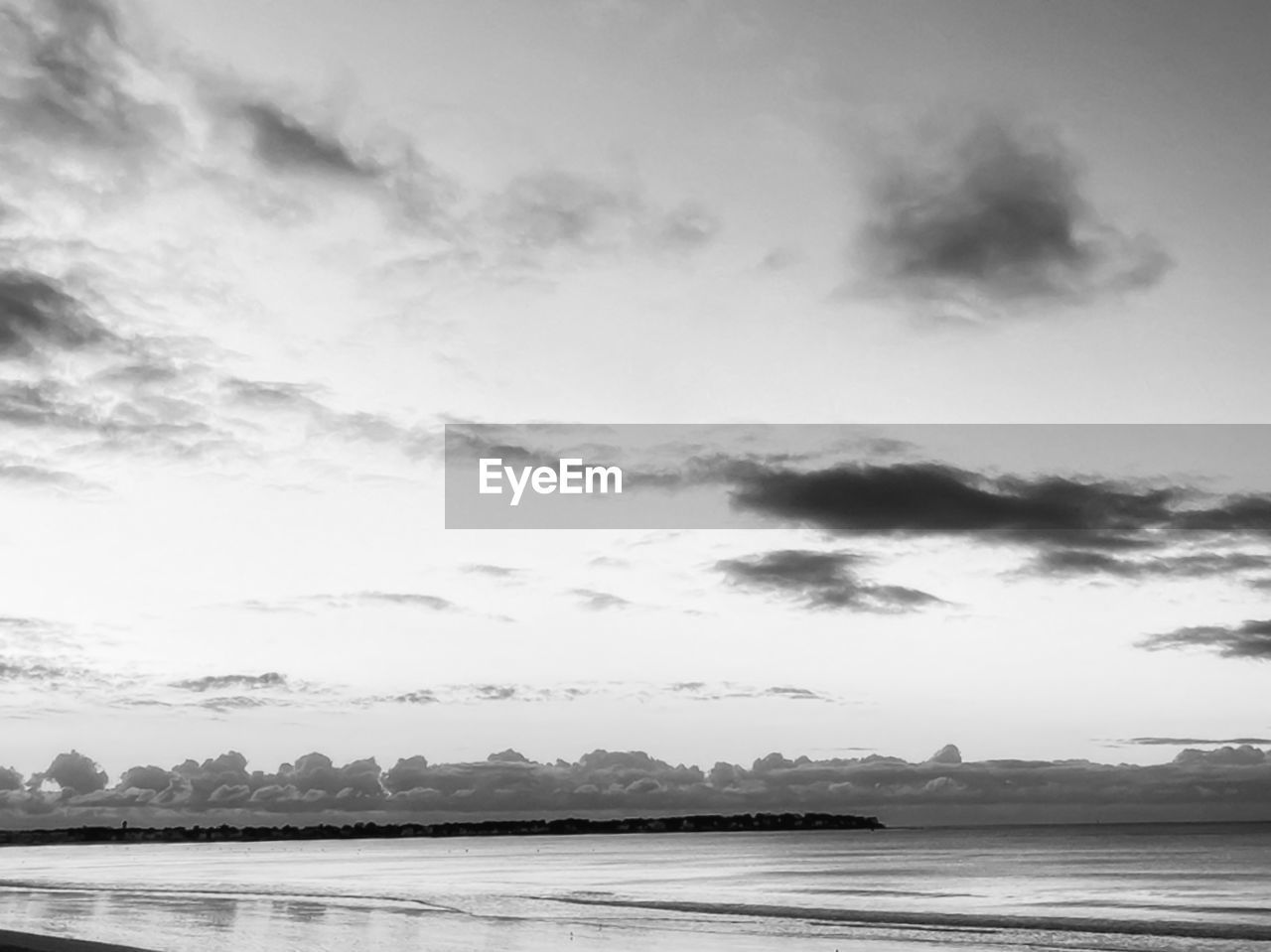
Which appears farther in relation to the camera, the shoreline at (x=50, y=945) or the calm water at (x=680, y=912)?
the calm water at (x=680, y=912)

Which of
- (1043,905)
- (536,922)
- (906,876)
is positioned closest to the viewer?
(536,922)

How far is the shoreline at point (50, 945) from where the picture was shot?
A: 42.3 m

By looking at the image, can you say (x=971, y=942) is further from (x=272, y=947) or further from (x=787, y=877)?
Answer: (x=787, y=877)

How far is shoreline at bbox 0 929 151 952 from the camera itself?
139 feet

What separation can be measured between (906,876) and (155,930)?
8546 cm

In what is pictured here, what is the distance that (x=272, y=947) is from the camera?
45.1m

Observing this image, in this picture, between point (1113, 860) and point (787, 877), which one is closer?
point (787, 877)

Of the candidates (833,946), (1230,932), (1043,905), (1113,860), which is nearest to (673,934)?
(833,946)

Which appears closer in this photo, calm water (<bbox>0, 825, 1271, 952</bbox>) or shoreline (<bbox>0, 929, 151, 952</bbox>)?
shoreline (<bbox>0, 929, 151, 952</bbox>)

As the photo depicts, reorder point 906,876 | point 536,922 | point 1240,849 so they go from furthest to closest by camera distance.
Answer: point 1240,849 < point 906,876 < point 536,922

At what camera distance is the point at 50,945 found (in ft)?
145

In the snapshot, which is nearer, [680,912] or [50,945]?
[50,945]

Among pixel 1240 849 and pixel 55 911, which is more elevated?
pixel 55 911

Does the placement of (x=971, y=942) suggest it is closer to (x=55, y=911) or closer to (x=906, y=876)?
(x=55, y=911)
